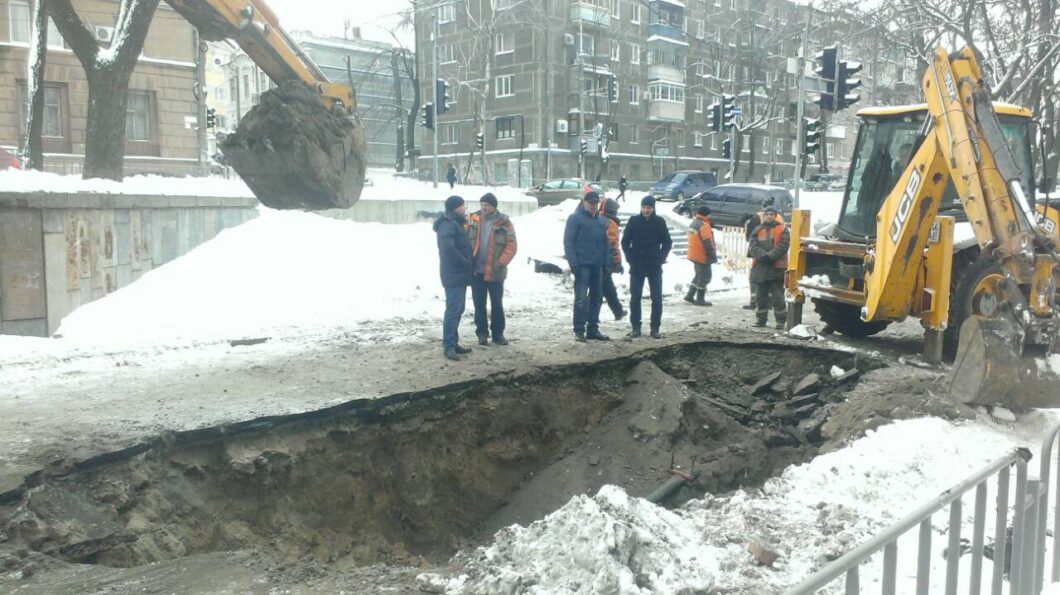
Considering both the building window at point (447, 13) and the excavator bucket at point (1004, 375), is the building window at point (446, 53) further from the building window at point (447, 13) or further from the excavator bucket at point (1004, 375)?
the excavator bucket at point (1004, 375)

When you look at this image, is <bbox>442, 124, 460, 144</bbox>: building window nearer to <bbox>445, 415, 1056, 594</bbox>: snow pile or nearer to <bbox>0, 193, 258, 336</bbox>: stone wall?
<bbox>0, 193, 258, 336</bbox>: stone wall

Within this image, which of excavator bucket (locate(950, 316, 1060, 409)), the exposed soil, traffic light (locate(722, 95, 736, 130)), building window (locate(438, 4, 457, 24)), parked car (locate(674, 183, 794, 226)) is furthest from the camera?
building window (locate(438, 4, 457, 24))

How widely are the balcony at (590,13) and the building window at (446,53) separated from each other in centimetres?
773

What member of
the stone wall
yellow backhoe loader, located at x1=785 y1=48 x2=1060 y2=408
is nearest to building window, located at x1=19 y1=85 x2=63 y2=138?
the stone wall

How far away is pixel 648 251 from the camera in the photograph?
30.9 feet

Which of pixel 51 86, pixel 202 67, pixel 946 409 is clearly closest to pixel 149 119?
pixel 51 86

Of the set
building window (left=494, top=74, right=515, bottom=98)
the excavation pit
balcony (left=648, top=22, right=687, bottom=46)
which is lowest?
the excavation pit

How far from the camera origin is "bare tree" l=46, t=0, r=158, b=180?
13.3m

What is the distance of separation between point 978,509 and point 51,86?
32.0 metres

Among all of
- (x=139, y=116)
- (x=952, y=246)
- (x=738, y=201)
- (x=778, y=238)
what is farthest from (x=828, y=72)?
(x=139, y=116)

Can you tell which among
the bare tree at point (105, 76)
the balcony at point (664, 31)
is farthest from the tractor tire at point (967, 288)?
the balcony at point (664, 31)

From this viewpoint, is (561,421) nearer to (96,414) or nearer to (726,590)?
Answer: (726,590)

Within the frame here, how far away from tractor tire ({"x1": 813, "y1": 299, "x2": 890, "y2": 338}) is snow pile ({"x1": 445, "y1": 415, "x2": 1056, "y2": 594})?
4376 millimetres

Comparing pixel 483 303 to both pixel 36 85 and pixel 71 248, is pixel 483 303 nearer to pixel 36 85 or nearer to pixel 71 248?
pixel 71 248
